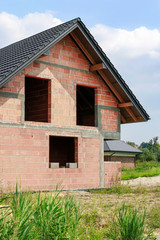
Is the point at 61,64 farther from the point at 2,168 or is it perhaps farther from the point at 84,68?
the point at 2,168

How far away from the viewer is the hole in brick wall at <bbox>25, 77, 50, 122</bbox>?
16.8 meters

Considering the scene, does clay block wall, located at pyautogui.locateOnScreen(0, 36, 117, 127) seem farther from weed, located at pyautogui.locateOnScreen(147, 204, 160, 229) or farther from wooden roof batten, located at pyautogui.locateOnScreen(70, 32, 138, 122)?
weed, located at pyautogui.locateOnScreen(147, 204, 160, 229)

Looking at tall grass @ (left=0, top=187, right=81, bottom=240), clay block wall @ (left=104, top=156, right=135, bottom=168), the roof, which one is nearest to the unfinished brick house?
tall grass @ (left=0, top=187, right=81, bottom=240)

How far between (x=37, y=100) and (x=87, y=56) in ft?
9.80

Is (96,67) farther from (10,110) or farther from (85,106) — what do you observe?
(10,110)

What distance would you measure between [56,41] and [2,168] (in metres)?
5.35

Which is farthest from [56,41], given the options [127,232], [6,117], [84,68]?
[127,232]

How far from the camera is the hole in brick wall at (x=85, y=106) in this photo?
19.7m

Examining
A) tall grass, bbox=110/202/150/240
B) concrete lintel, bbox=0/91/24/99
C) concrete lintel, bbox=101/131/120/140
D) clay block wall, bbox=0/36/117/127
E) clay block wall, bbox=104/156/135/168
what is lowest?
tall grass, bbox=110/202/150/240

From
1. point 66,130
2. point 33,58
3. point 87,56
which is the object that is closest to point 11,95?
point 33,58

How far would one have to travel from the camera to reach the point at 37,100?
17.3 m

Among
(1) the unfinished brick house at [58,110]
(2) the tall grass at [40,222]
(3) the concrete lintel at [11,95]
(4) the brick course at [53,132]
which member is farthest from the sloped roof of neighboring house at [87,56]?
(2) the tall grass at [40,222]

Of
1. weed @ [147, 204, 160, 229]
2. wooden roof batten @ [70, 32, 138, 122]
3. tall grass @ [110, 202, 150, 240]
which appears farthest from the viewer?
wooden roof batten @ [70, 32, 138, 122]

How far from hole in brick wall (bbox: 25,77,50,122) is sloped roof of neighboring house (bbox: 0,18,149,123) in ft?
5.96
